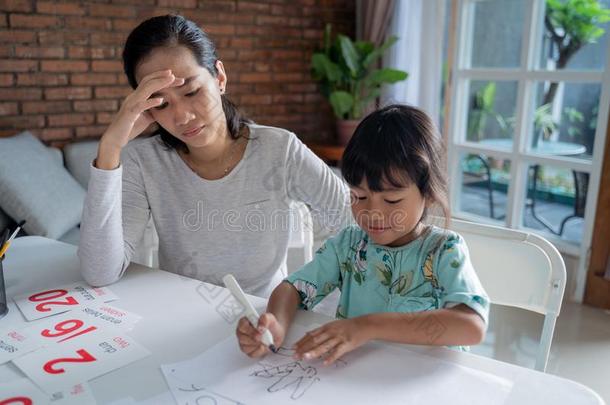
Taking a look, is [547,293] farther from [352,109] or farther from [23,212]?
[352,109]

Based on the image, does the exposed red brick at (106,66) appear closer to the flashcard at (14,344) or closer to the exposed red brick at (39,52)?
the exposed red brick at (39,52)

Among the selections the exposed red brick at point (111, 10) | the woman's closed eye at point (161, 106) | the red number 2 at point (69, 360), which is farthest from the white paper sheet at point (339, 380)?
the exposed red brick at point (111, 10)

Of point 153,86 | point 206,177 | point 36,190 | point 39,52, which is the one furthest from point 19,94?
point 153,86

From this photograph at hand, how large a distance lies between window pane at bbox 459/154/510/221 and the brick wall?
4.22 ft

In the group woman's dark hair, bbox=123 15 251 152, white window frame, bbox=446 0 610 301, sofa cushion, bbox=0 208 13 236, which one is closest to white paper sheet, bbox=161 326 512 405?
woman's dark hair, bbox=123 15 251 152

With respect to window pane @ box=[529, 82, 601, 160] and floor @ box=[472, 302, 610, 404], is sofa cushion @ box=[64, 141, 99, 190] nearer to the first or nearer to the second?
floor @ box=[472, 302, 610, 404]

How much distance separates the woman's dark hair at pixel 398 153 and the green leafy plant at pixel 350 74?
2.39 m

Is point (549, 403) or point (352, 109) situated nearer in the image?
point (549, 403)

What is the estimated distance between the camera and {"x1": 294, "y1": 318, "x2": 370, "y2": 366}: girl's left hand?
78 centimetres

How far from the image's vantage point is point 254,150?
1.35m

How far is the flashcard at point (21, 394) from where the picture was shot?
0.71 m

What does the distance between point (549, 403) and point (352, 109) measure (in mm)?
2980

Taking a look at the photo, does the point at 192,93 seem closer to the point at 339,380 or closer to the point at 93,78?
the point at 339,380

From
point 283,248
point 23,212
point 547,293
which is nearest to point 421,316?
point 547,293
